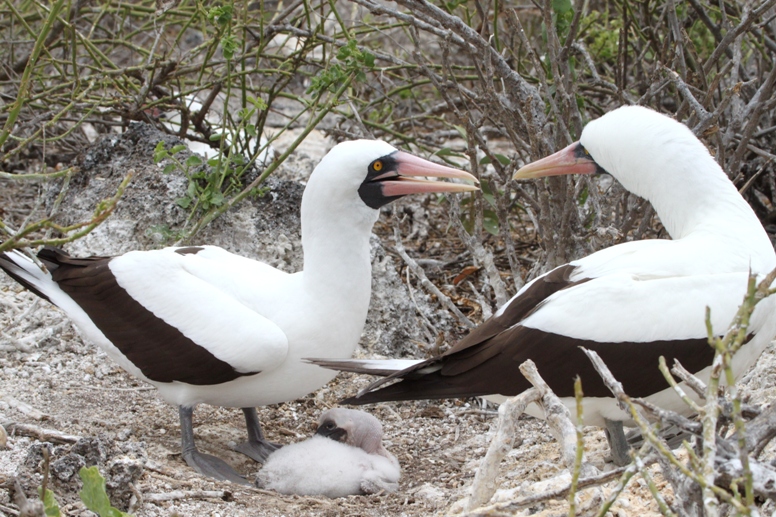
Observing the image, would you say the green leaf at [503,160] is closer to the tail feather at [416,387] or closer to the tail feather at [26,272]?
the tail feather at [416,387]

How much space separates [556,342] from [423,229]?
266 cm

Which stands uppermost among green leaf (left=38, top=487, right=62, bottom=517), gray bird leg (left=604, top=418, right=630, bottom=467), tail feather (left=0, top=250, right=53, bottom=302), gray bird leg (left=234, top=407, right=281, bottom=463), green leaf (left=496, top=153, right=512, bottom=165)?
green leaf (left=496, top=153, right=512, bottom=165)

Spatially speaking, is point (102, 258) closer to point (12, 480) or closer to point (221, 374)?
point (221, 374)

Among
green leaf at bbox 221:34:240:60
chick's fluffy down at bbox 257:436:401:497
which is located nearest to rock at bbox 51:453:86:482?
chick's fluffy down at bbox 257:436:401:497

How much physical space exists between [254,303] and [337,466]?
62 cm

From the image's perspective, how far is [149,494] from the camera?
9.08 ft

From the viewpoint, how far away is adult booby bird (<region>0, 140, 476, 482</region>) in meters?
3.23

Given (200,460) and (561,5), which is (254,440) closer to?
(200,460)

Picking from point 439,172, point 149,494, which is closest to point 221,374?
point 149,494

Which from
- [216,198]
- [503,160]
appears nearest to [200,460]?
[216,198]

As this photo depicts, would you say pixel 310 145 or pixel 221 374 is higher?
pixel 310 145

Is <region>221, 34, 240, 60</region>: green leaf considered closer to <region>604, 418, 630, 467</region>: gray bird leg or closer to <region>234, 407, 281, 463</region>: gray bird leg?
<region>234, 407, 281, 463</region>: gray bird leg

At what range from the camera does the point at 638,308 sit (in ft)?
8.91

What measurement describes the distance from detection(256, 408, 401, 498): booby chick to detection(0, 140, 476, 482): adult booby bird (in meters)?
0.17
